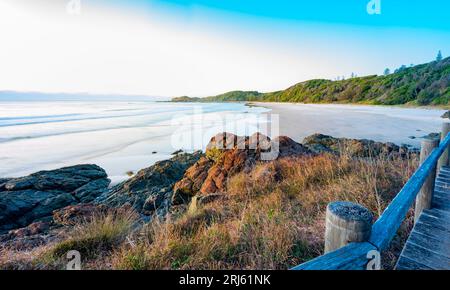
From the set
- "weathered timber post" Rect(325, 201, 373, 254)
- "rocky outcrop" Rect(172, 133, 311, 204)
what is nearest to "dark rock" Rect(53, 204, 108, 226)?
"rocky outcrop" Rect(172, 133, 311, 204)

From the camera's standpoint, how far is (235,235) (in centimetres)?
354

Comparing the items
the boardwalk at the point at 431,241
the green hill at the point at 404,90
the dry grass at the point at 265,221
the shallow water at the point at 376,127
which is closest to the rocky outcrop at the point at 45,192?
the dry grass at the point at 265,221

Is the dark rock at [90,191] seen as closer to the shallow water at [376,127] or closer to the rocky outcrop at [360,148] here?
the rocky outcrop at [360,148]

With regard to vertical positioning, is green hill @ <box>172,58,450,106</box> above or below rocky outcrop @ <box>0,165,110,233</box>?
above

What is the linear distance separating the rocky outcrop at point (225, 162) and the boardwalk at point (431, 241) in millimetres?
4518

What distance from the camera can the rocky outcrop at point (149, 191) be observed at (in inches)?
297

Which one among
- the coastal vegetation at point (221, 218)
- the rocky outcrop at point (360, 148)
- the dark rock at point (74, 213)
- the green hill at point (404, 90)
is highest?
the green hill at point (404, 90)

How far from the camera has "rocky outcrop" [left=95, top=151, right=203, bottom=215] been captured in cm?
753

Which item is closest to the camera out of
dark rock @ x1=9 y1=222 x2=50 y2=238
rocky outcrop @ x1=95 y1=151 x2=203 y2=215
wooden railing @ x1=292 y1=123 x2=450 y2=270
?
wooden railing @ x1=292 y1=123 x2=450 y2=270

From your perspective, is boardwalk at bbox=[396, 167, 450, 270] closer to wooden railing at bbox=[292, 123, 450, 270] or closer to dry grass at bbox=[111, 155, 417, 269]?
dry grass at bbox=[111, 155, 417, 269]

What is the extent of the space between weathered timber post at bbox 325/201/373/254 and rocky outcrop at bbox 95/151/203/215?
233 inches

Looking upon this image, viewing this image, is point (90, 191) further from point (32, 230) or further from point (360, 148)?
point (360, 148)
